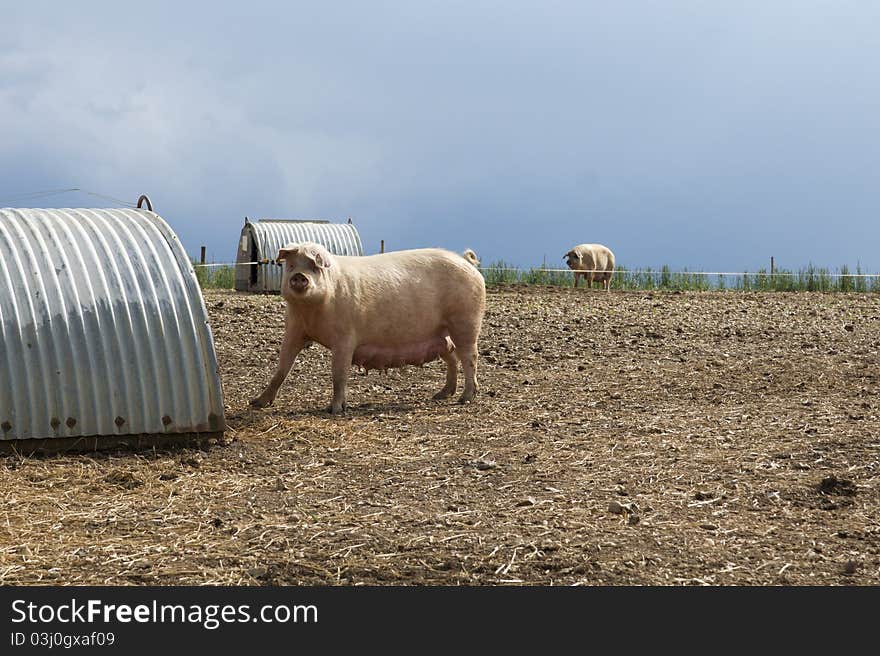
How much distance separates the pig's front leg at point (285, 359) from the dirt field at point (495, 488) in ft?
0.40

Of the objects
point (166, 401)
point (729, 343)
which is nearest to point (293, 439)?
point (166, 401)

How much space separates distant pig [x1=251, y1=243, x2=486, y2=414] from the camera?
8.79m

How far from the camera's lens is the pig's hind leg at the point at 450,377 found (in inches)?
388

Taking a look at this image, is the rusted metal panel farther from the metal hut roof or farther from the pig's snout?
the metal hut roof

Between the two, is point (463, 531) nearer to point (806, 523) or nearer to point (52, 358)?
point (806, 523)

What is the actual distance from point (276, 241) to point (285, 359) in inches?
595

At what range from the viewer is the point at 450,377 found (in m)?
10.0

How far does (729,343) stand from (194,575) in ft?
33.6

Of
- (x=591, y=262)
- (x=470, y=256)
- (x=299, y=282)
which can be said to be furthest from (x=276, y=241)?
(x=299, y=282)

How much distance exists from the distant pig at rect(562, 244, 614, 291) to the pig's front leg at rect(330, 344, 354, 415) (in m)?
17.9

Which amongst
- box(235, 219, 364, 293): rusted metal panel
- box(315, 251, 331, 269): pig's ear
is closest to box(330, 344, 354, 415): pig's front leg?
box(315, 251, 331, 269): pig's ear

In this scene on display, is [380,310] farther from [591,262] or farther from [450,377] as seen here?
[591,262]

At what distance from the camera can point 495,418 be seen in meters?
8.91

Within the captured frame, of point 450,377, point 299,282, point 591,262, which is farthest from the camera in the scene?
point 591,262
